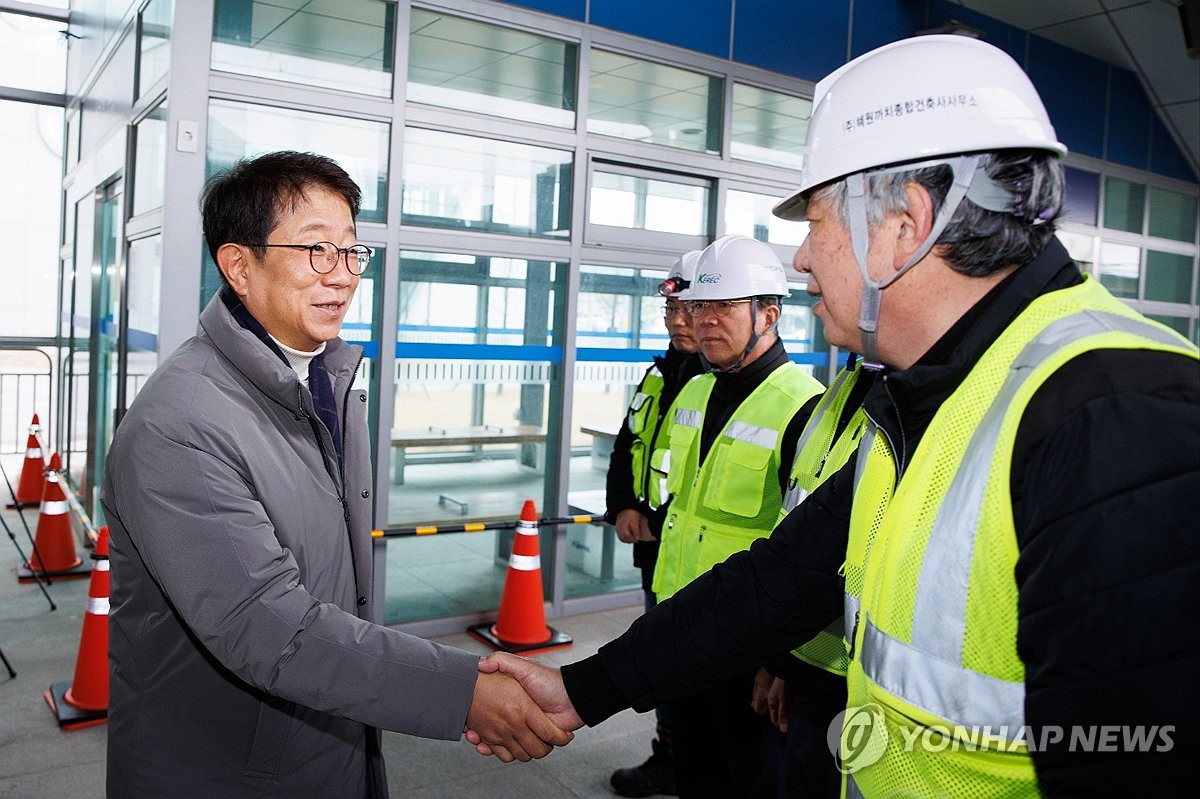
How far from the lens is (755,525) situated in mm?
2928

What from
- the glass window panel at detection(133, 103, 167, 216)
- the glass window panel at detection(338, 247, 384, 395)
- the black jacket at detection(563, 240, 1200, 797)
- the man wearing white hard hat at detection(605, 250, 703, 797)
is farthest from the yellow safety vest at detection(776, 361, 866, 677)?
the glass window panel at detection(133, 103, 167, 216)

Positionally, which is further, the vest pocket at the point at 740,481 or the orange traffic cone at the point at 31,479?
the orange traffic cone at the point at 31,479

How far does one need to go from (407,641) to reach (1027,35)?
27.6 feet

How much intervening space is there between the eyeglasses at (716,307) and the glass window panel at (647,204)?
87.2 inches

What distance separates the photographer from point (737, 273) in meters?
3.51

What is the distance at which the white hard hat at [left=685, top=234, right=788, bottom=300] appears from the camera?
3.49m

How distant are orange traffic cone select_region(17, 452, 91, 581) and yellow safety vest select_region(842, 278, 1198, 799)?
234 inches

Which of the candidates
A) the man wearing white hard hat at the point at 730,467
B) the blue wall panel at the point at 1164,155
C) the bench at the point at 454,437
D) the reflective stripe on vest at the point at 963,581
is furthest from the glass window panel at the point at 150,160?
the blue wall panel at the point at 1164,155

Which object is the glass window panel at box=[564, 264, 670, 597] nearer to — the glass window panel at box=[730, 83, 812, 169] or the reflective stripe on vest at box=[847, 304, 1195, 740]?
the glass window panel at box=[730, 83, 812, 169]

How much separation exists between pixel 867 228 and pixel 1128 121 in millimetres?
9400

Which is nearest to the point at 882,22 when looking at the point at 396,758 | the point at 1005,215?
the point at 396,758

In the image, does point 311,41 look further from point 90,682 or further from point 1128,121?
point 1128,121

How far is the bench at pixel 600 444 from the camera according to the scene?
5829 millimetres

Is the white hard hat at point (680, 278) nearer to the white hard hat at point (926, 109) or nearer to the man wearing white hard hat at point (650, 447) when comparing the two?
the man wearing white hard hat at point (650, 447)
